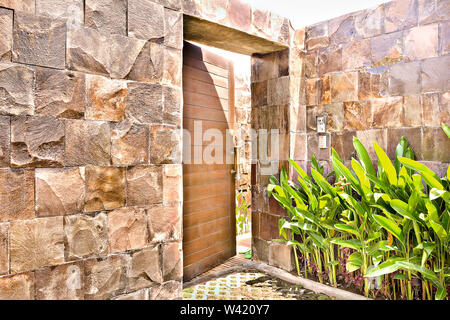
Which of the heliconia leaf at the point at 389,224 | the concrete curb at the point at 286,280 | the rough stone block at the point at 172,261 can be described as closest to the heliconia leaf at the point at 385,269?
the heliconia leaf at the point at 389,224

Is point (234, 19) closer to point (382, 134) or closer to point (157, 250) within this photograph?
point (382, 134)

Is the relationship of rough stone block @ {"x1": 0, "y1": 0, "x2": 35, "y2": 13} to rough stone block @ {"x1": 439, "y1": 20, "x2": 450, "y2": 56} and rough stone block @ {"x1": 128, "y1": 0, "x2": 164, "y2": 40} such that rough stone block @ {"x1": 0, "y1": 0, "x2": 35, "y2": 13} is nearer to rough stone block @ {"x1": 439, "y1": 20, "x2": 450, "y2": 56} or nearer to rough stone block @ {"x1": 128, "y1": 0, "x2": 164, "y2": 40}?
rough stone block @ {"x1": 128, "y1": 0, "x2": 164, "y2": 40}

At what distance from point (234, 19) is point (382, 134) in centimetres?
138

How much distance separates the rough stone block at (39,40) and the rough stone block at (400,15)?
7.12 feet

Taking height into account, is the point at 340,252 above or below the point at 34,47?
below

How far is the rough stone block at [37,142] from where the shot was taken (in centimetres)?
150

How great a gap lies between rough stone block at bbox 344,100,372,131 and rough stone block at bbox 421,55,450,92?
40cm

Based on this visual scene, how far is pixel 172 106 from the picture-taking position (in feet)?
6.59

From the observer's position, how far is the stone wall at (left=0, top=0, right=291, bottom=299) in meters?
1.51

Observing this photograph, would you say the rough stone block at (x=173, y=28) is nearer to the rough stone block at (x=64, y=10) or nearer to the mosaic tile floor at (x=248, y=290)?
the rough stone block at (x=64, y=10)

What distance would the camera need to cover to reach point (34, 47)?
1.54 metres

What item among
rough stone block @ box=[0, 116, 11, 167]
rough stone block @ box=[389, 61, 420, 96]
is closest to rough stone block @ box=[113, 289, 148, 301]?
rough stone block @ box=[0, 116, 11, 167]

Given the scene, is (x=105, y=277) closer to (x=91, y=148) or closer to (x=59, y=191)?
(x=59, y=191)
